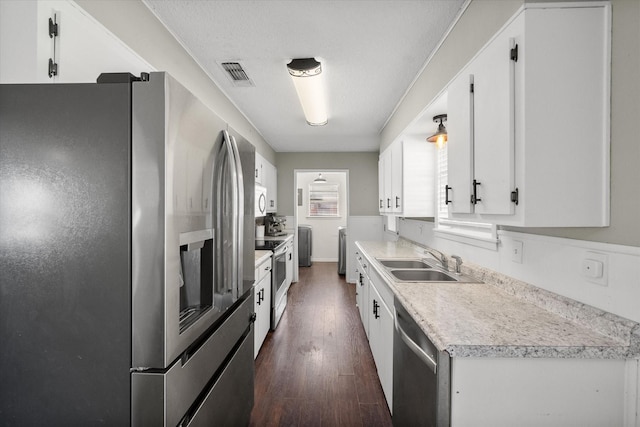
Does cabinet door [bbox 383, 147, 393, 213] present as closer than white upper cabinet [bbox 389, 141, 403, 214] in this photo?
No

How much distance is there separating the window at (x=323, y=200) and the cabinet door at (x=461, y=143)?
20.5 ft

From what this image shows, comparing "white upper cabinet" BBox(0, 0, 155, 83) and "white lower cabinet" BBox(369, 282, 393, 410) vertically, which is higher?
"white upper cabinet" BBox(0, 0, 155, 83)

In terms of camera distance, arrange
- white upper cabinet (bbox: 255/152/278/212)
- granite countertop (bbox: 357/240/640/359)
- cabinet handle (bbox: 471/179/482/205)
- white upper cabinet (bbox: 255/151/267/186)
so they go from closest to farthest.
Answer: granite countertop (bbox: 357/240/640/359) → cabinet handle (bbox: 471/179/482/205) → white upper cabinet (bbox: 255/151/267/186) → white upper cabinet (bbox: 255/152/278/212)

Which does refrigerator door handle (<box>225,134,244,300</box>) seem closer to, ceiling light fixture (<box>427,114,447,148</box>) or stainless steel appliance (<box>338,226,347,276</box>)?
ceiling light fixture (<box>427,114,447,148</box>)

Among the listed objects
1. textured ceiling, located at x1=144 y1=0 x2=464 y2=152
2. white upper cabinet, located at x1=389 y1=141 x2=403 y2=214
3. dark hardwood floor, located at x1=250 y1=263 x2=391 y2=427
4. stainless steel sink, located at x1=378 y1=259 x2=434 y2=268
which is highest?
textured ceiling, located at x1=144 y1=0 x2=464 y2=152

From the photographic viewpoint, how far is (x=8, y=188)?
2.82ft

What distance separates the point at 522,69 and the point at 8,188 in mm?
1728

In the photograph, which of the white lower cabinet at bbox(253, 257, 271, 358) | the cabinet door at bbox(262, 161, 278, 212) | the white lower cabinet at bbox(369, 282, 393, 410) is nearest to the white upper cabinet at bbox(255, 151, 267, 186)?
the cabinet door at bbox(262, 161, 278, 212)

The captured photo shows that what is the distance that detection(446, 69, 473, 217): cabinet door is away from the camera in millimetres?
1419

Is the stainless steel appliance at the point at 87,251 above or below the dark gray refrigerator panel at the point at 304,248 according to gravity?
above

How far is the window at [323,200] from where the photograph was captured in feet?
25.9

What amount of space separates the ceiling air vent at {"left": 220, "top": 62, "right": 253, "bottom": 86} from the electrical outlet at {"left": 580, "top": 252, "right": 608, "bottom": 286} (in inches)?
96.6

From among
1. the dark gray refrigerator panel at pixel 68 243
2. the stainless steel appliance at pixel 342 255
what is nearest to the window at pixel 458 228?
the dark gray refrigerator panel at pixel 68 243

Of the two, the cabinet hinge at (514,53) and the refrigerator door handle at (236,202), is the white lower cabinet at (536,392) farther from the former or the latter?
the cabinet hinge at (514,53)
